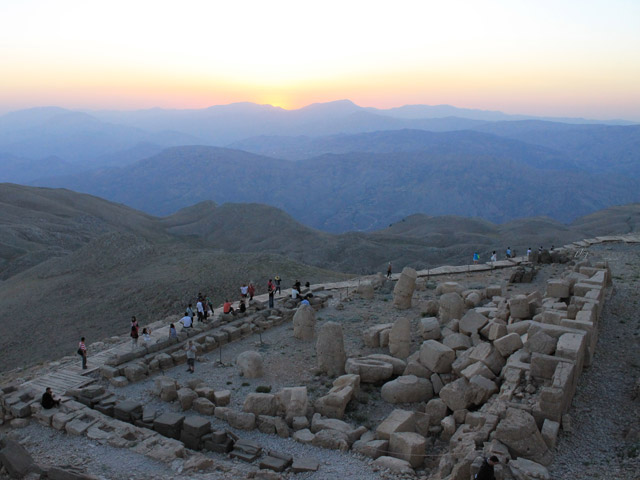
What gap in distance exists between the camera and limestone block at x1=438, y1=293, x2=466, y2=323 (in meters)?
14.9

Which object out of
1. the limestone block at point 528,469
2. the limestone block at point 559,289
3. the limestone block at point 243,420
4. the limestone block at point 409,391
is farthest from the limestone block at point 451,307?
the limestone block at point 528,469

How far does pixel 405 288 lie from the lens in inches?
666

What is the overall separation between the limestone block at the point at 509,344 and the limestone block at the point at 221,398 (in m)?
6.27

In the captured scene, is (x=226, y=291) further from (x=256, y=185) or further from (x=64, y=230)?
(x=256, y=185)

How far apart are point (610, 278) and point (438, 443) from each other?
388 inches

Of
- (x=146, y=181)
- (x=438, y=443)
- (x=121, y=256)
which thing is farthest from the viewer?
(x=146, y=181)

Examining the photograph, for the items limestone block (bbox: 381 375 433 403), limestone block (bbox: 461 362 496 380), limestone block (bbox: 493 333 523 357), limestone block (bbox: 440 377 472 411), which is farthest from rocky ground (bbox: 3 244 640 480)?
limestone block (bbox: 461 362 496 380)

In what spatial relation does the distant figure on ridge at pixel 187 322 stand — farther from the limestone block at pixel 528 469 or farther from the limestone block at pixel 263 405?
the limestone block at pixel 528 469

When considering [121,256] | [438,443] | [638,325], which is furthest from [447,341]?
[121,256]

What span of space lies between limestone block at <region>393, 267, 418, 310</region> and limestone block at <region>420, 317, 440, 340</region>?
2.60 m

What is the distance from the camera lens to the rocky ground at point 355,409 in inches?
297

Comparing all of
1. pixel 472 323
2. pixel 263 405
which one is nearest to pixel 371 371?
pixel 263 405

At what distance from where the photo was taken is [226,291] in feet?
79.3

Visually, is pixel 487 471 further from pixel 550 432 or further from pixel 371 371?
pixel 371 371
